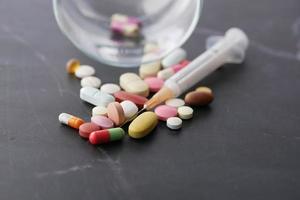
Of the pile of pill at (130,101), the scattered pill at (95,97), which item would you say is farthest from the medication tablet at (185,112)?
the scattered pill at (95,97)

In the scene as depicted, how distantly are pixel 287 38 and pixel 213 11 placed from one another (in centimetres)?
17

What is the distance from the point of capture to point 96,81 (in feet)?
3.50

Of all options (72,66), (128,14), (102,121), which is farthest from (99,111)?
(128,14)

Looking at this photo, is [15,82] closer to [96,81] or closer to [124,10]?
[96,81]

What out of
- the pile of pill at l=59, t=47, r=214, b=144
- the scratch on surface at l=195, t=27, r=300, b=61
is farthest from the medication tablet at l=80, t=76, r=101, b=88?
the scratch on surface at l=195, t=27, r=300, b=61

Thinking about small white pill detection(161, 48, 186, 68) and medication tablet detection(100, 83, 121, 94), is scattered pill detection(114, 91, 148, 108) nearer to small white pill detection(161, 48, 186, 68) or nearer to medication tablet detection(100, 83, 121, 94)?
medication tablet detection(100, 83, 121, 94)

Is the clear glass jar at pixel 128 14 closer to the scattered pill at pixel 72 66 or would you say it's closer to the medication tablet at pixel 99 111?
the scattered pill at pixel 72 66

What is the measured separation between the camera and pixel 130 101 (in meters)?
1.01

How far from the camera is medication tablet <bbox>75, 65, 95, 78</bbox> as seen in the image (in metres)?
1.08

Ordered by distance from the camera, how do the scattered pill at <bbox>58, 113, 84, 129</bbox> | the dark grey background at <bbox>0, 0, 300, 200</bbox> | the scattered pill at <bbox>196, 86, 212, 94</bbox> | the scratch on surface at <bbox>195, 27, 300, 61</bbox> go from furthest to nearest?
the scratch on surface at <bbox>195, 27, 300, 61</bbox> → the scattered pill at <bbox>196, 86, 212, 94</bbox> → the scattered pill at <bbox>58, 113, 84, 129</bbox> → the dark grey background at <bbox>0, 0, 300, 200</bbox>

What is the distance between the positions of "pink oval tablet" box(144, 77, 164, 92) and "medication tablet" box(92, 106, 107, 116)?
10 cm

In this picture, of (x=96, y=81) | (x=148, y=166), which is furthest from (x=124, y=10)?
(x=148, y=166)

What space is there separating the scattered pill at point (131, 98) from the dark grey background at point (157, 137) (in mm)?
54

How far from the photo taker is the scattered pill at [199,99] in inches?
40.0
